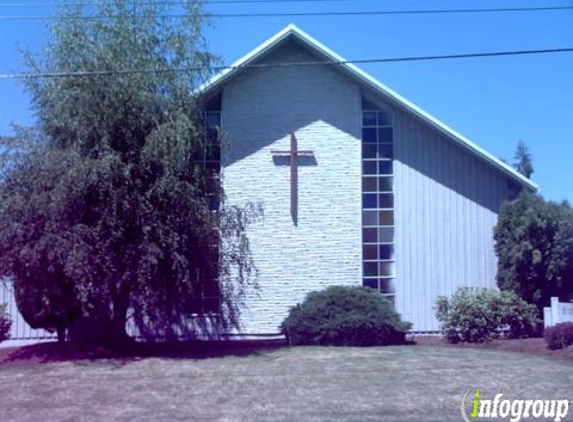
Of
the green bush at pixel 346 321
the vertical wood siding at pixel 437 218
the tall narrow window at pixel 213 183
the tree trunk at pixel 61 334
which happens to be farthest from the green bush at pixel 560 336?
the tree trunk at pixel 61 334

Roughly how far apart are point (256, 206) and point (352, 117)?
12.1 ft

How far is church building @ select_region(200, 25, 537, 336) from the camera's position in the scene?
19.7 metres

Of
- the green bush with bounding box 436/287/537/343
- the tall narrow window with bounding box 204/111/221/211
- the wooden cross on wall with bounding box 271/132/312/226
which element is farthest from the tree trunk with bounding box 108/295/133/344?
the green bush with bounding box 436/287/537/343

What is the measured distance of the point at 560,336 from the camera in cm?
1523

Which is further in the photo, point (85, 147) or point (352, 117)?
point (352, 117)

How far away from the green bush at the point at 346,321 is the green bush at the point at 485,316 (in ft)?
4.89

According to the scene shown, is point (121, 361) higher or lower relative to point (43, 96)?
lower

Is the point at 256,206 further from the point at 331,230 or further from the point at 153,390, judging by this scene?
the point at 153,390

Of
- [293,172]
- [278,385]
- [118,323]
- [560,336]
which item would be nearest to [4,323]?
[118,323]

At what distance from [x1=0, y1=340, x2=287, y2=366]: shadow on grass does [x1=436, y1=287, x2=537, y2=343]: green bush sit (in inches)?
167

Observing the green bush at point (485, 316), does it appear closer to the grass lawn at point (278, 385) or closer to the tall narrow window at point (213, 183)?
the grass lawn at point (278, 385)

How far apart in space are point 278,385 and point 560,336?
6.50 metres

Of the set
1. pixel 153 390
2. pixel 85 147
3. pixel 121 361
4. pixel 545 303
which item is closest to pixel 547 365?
pixel 545 303

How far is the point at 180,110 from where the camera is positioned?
1617cm
